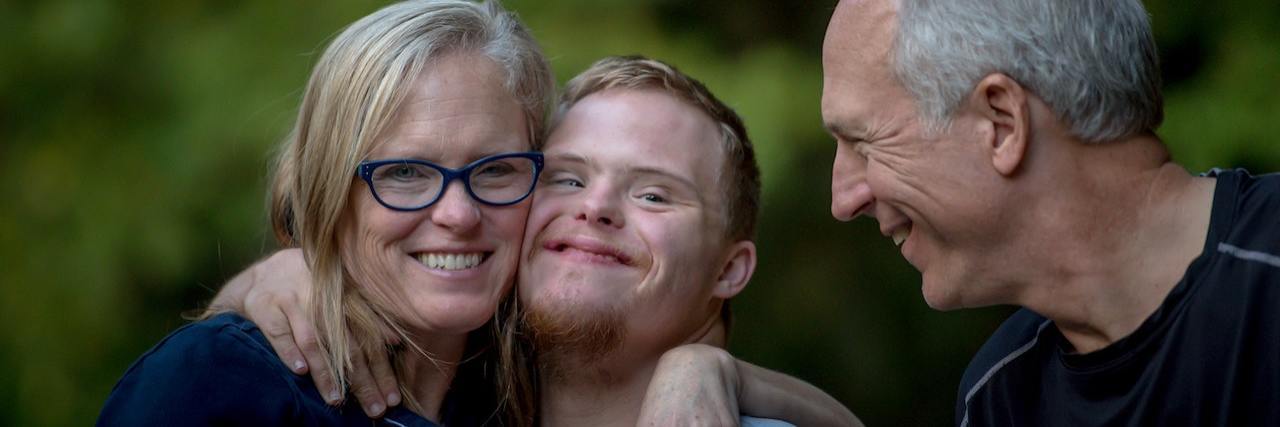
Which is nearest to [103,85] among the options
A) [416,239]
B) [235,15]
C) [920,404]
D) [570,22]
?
[235,15]

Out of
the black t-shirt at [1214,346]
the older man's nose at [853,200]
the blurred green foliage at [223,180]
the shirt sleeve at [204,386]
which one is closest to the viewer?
the black t-shirt at [1214,346]

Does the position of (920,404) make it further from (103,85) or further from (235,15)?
(103,85)

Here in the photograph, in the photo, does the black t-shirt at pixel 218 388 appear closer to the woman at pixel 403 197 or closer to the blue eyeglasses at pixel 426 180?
the woman at pixel 403 197

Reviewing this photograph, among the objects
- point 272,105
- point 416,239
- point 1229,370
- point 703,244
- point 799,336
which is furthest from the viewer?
point 799,336

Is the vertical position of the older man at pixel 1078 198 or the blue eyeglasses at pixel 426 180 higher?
the older man at pixel 1078 198

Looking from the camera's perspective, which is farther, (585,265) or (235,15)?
(235,15)

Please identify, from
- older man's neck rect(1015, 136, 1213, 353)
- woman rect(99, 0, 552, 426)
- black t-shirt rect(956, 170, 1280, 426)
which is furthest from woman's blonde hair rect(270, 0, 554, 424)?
black t-shirt rect(956, 170, 1280, 426)

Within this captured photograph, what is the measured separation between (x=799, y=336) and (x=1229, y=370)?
2054 mm

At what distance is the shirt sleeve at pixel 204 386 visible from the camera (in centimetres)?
219

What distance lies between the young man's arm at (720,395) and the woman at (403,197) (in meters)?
0.34

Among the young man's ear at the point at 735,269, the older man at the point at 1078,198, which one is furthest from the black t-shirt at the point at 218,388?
the older man at the point at 1078,198

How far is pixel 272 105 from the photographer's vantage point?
3713 mm

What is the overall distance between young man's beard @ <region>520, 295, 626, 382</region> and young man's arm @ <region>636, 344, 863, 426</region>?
4.8 inches

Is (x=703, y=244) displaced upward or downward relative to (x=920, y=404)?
upward
